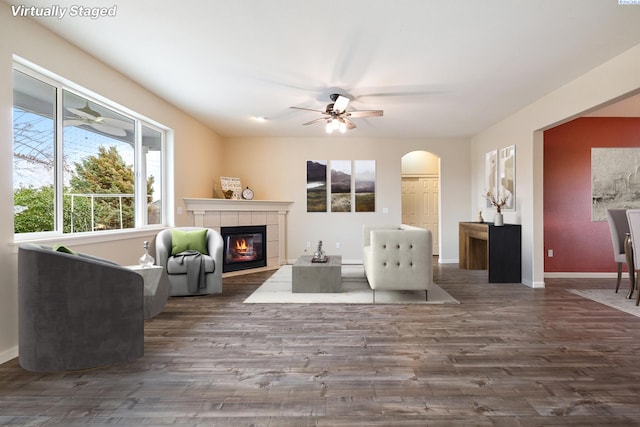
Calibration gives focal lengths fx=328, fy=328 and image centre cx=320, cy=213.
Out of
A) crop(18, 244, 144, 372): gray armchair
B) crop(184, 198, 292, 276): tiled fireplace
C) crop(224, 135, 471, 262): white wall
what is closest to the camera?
crop(18, 244, 144, 372): gray armchair

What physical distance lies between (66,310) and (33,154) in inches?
63.7

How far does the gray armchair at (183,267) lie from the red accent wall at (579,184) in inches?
208

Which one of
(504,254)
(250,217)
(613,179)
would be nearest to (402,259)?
(504,254)

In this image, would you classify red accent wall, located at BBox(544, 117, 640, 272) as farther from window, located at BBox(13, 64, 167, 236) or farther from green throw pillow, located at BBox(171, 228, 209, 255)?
window, located at BBox(13, 64, 167, 236)

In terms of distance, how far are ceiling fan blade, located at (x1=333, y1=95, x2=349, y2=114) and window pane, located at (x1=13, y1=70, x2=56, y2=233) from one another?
292 cm

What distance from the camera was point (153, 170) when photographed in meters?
4.77

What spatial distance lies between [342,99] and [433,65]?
1.08m

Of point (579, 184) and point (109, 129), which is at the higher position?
point (109, 129)

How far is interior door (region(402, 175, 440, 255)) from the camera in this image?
8.47m

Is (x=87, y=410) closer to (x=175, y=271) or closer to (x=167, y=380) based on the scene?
(x=167, y=380)

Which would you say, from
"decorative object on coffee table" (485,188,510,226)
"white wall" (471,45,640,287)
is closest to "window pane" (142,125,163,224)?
"decorative object on coffee table" (485,188,510,226)

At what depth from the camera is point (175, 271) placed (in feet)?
13.8

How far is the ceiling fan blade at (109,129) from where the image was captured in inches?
146

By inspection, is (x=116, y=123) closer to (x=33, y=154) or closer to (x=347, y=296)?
(x=33, y=154)
